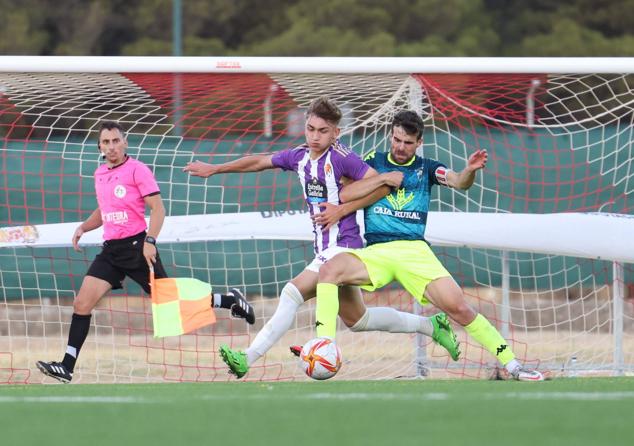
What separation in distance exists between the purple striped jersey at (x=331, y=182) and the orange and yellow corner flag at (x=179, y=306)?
2.80ft

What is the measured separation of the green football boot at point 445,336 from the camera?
8.23 metres

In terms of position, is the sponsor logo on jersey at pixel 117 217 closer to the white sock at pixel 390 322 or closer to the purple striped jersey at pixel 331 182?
the purple striped jersey at pixel 331 182

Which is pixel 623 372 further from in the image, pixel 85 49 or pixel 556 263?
pixel 85 49

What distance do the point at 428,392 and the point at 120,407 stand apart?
4.91 feet

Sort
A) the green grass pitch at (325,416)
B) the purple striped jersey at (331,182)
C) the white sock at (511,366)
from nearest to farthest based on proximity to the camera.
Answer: the green grass pitch at (325,416) → the white sock at (511,366) → the purple striped jersey at (331,182)

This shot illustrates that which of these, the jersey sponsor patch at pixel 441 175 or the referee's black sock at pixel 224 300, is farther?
the referee's black sock at pixel 224 300

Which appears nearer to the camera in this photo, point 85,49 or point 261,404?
point 261,404

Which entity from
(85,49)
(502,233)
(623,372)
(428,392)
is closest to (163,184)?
(502,233)

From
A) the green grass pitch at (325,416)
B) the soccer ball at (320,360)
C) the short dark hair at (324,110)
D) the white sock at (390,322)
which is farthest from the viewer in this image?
the white sock at (390,322)

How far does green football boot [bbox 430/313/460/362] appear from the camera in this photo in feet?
27.0

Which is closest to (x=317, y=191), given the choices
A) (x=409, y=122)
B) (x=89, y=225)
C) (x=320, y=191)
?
(x=320, y=191)

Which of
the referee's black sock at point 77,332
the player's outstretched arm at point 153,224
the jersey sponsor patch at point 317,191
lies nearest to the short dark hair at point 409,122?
the jersey sponsor patch at point 317,191

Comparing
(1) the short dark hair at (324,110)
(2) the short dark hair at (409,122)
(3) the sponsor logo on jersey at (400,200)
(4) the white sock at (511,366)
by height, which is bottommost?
(4) the white sock at (511,366)

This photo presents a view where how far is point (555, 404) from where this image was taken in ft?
19.4
